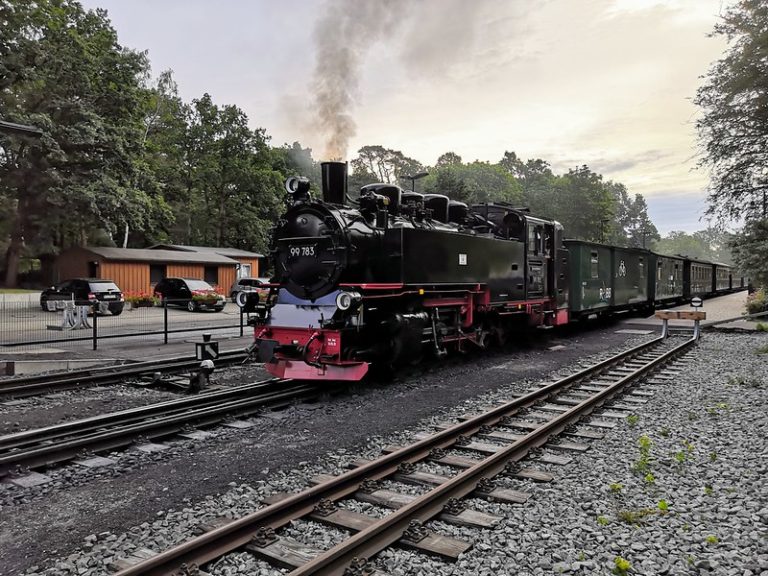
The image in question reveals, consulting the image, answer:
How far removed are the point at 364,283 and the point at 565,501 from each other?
4548mm

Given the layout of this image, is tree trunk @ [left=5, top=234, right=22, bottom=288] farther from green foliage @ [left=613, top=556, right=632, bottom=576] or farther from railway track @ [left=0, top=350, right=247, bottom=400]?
green foliage @ [left=613, top=556, right=632, bottom=576]

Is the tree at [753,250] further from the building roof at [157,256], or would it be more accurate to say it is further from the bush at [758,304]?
the building roof at [157,256]

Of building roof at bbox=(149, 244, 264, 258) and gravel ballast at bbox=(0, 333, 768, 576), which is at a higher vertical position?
building roof at bbox=(149, 244, 264, 258)

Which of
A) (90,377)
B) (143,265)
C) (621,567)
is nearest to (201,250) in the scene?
(143,265)

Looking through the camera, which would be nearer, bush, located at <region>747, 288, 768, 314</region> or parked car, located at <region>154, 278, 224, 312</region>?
bush, located at <region>747, 288, 768, 314</region>

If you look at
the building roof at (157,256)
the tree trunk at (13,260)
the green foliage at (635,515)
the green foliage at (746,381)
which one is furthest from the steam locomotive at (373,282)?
the tree trunk at (13,260)

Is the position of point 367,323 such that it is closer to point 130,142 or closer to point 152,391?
point 152,391

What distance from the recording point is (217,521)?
12.2 feet

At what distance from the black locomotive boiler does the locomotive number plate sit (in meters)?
0.01

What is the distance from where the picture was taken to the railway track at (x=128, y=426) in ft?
16.4

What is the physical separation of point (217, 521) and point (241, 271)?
30.6 metres

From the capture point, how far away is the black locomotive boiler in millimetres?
7520

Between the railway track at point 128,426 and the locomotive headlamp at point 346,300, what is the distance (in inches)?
54.0

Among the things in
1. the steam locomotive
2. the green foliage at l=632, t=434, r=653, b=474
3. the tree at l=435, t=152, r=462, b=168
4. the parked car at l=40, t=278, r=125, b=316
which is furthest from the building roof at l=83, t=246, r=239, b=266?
the tree at l=435, t=152, r=462, b=168
